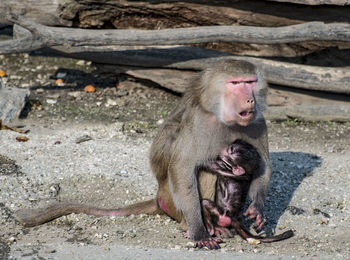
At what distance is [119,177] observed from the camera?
6.43m

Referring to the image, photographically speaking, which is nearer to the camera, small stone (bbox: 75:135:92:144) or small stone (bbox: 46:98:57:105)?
small stone (bbox: 75:135:92:144)

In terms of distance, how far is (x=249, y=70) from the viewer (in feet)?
16.4

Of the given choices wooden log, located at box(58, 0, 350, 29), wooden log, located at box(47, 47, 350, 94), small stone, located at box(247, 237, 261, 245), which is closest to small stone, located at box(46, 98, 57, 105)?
wooden log, located at box(47, 47, 350, 94)

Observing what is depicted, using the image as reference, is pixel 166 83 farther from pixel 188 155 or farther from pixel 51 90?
pixel 188 155

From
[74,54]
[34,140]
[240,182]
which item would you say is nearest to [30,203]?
[34,140]

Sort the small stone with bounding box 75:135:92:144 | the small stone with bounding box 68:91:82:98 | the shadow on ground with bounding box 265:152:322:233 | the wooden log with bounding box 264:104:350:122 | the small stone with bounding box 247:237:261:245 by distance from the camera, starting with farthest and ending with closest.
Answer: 1. the small stone with bounding box 68:91:82:98
2. the wooden log with bounding box 264:104:350:122
3. the small stone with bounding box 75:135:92:144
4. the shadow on ground with bounding box 265:152:322:233
5. the small stone with bounding box 247:237:261:245

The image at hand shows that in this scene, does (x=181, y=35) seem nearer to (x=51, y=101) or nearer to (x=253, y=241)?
(x=51, y=101)

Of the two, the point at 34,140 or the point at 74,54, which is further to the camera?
the point at 74,54

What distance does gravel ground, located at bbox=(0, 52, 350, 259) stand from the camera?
5164 millimetres

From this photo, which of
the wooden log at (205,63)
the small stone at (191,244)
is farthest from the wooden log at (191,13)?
the small stone at (191,244)

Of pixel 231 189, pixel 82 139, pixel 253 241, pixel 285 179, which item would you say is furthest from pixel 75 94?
pixel 253 241

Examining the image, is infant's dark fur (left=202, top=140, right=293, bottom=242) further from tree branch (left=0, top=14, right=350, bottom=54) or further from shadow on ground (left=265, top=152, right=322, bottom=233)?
tree branch (left=0, top=14, right=350, bottom=54)

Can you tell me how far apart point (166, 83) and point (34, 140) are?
7.17ft

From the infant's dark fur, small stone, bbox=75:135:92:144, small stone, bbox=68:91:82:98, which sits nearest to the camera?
the infant's dark fur
